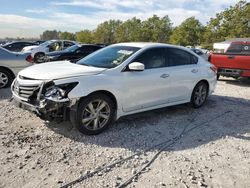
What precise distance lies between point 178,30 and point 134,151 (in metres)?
45.4

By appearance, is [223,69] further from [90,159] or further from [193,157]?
[90,159]

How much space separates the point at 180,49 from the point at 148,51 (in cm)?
115

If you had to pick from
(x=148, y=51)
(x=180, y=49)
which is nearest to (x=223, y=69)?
(x=180, y=49)

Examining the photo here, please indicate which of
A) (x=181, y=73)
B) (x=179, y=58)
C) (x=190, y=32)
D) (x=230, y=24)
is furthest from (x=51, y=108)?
(x=190, y=32)

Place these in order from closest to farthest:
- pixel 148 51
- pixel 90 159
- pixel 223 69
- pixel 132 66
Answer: pixel 90 159 → pixel 132 66 → pixel 148 51 → pixel 223 69

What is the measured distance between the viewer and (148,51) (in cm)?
627

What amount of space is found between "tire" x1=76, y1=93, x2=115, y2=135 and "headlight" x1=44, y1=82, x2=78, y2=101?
0.29 m

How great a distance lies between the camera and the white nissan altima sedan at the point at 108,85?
5035mm

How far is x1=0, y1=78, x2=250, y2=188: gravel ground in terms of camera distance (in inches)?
155

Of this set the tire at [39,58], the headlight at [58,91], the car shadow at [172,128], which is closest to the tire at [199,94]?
the car shadow at [172,128]

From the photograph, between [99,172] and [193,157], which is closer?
[99,172]

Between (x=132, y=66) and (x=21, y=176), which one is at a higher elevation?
(x=132, y=66)

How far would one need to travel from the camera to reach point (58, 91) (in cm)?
500

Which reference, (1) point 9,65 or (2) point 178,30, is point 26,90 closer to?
(1) point 9,65
